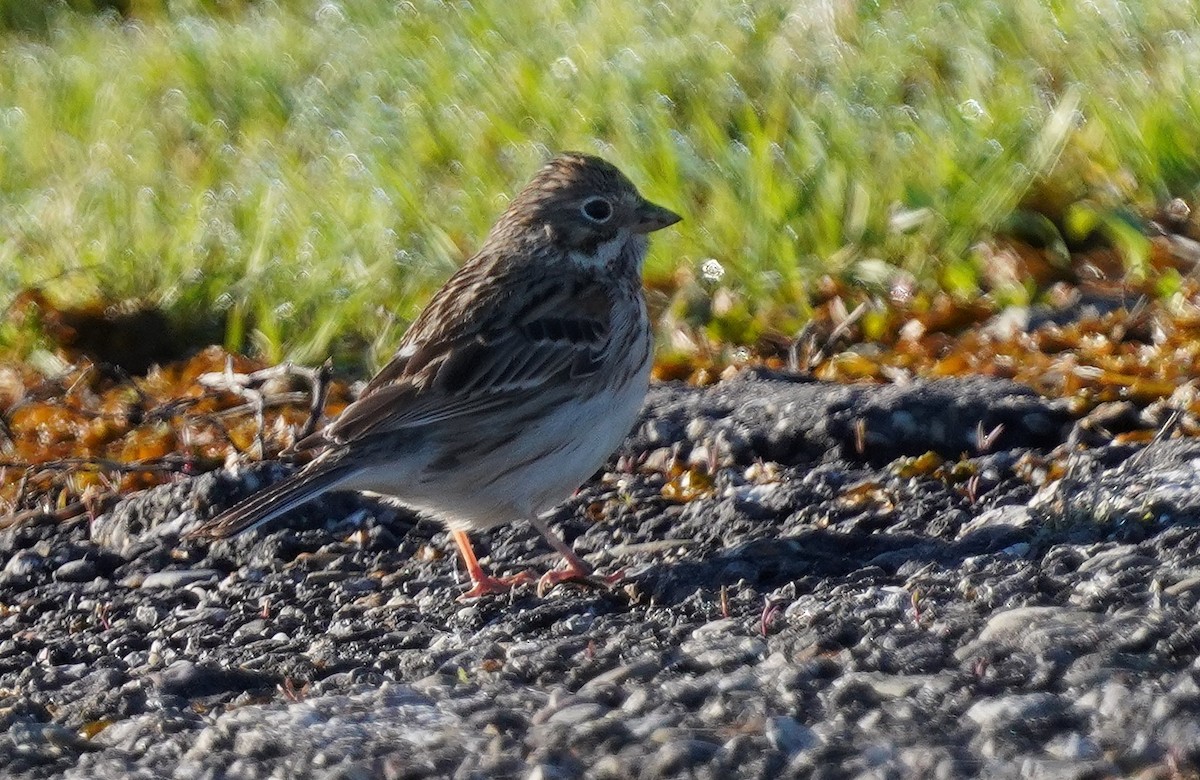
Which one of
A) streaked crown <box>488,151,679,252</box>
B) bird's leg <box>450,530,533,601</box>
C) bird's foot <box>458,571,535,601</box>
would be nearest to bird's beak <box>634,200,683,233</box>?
streaked crown <box>488,151,679,252</box>

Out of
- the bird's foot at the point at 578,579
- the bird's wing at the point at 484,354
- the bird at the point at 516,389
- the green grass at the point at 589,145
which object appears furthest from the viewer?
the green grass at the point at 589,145

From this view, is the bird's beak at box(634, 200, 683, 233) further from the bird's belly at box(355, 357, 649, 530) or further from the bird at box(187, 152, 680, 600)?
the bird's belly at box(355, 357, 649, 530)

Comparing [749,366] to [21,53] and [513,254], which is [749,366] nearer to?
[513,254]

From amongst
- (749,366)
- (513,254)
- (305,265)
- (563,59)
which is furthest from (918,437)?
(563,59)

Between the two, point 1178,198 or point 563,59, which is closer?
point 1178,198

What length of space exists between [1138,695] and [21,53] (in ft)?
30.1

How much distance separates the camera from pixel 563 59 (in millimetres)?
8523

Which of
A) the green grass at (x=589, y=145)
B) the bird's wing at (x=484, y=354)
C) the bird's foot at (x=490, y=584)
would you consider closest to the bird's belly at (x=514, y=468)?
the bird's wing at (x=484, y=354)

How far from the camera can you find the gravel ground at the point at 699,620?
3467 millimetres

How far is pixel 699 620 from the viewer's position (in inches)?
169

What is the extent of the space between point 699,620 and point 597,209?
183cm

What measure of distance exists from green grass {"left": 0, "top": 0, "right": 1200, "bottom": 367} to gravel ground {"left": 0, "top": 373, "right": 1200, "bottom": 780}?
1112 mm

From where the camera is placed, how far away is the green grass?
22.0 feet

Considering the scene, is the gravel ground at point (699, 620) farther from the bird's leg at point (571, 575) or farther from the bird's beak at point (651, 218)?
the bird's beak at point (651, 218)
